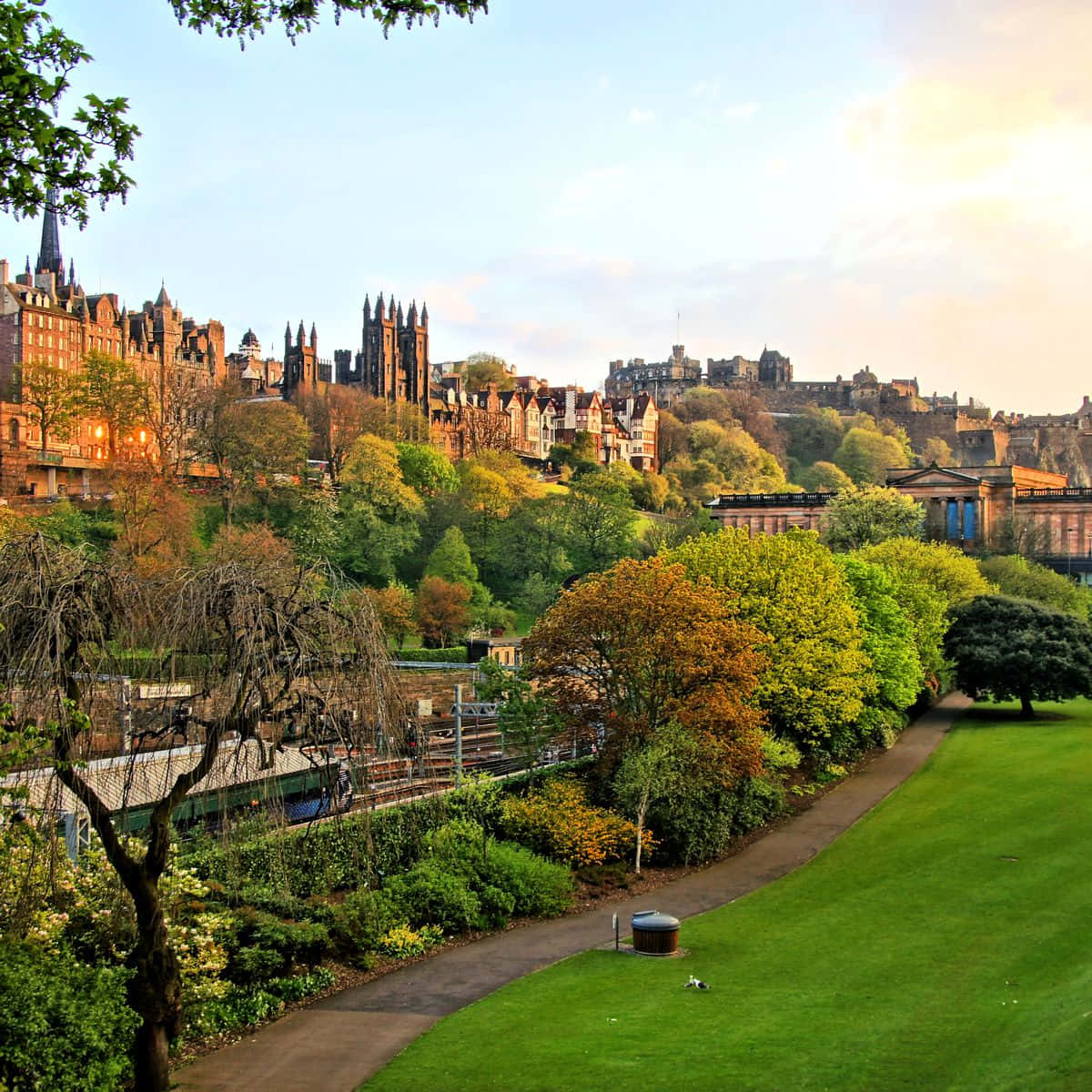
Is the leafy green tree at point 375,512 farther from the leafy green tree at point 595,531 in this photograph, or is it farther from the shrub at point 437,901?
the shrub at point 437,901

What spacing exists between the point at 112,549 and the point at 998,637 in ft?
127

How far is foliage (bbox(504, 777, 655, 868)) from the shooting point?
27.0 meters

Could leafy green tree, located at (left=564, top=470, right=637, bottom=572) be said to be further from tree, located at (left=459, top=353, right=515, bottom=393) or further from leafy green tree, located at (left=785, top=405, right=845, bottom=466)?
leafy green tree, located at (left=785, top=405, right=845, bottom=466)

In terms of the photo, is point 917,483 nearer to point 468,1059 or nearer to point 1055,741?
point 1055,741

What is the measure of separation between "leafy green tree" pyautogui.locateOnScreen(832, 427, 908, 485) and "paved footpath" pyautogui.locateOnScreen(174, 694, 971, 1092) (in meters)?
117

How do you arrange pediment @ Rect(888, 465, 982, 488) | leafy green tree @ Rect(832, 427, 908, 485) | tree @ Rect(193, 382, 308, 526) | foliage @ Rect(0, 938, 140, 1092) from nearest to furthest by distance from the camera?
1. foliage @ Rect(0, 938, 140, 1092)
2. tree @ Rect(193, 382, 308, 526)
3. pediment @ Rect(888, 465, 982, 488)
4. leafy green tree @ Rect(832, 427, 908, 485)

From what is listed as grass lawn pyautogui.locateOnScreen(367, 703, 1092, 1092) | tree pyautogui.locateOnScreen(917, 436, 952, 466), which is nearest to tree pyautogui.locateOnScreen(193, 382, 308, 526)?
grass lawn pyautogui.locateOnScreen(367, 703, 1092, 1092)

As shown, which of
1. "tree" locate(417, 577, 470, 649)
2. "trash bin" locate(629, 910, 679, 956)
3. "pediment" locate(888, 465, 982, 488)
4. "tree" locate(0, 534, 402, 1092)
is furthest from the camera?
"pediment" locate(888, 465, 982, 488)

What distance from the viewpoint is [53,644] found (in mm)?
13648

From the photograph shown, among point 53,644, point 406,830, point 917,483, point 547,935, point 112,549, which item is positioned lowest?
point 547,935

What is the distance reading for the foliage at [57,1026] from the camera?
1433 centimetres

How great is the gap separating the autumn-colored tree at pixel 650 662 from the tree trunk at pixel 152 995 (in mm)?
15724

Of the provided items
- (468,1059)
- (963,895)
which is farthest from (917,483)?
(468,1059)

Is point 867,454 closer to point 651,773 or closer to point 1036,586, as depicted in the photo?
point 1036,586
